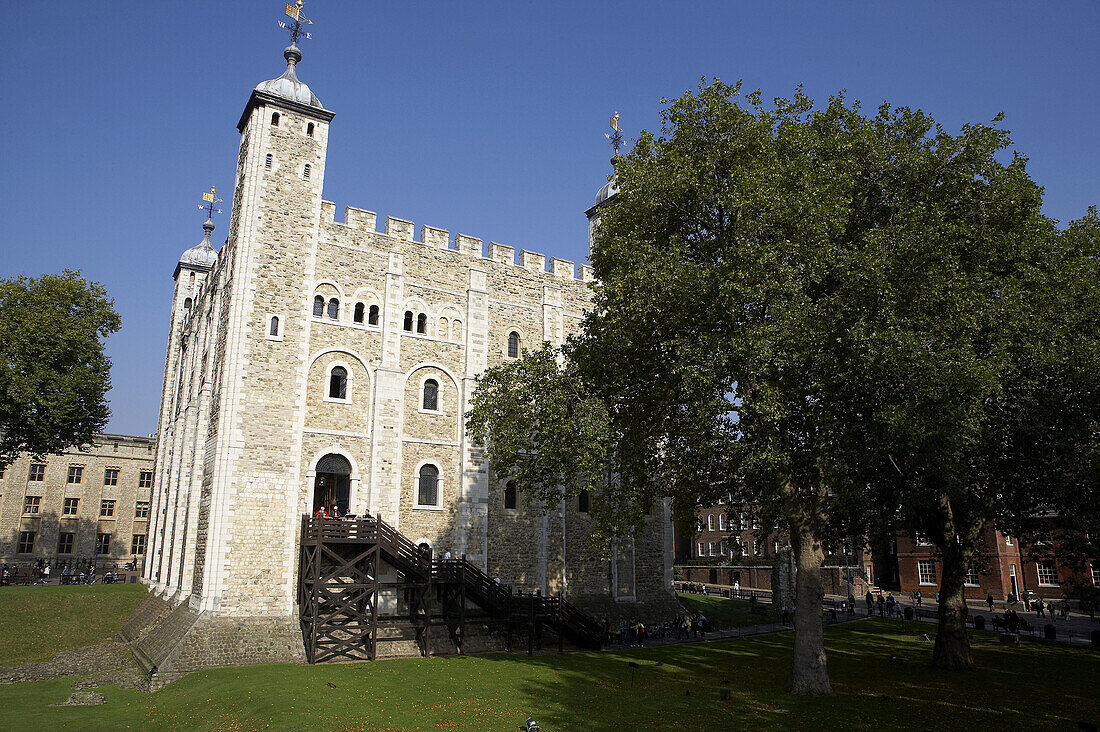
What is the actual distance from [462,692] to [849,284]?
14.0 metres

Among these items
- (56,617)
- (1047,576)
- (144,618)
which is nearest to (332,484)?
(144,618)

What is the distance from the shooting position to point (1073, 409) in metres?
16.9

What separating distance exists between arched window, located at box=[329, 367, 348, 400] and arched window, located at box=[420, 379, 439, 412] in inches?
130

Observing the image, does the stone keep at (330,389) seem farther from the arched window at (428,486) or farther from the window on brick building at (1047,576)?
the window on brick building at (1047,576)

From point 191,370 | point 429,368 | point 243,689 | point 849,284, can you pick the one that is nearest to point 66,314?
point 191,370

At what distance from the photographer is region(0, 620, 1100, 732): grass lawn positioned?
1477 cm

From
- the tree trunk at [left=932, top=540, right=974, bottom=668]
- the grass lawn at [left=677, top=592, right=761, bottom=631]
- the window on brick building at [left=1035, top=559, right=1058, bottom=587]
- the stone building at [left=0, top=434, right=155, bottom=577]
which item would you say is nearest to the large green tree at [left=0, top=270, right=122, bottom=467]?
the stone building at [left=0, top=434, right=155, bottom=577]

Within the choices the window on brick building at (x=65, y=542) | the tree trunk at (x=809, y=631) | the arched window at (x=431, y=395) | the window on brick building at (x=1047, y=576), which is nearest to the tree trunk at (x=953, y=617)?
the tree trunk at (x=809, y=631)

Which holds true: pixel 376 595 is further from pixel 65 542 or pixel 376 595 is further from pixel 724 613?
pixel 65 542

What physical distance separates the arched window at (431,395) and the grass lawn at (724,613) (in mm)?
16035

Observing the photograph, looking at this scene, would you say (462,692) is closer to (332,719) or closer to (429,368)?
(332,719)

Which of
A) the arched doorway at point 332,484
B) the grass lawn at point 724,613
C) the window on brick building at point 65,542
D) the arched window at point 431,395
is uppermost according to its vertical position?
the arched window at point 431,395

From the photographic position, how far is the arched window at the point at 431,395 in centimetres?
2956

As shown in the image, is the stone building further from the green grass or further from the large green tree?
the green grass
